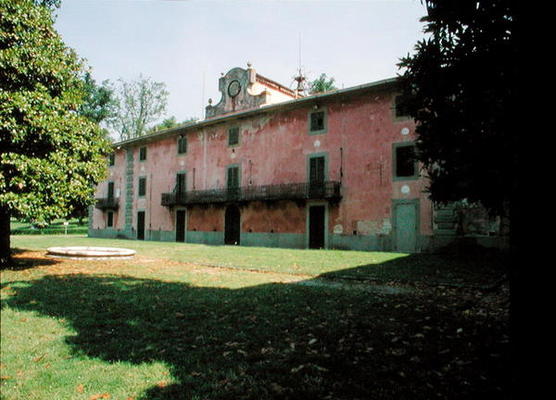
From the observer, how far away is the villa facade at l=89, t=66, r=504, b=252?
659 inches

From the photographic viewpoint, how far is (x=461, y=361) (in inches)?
129

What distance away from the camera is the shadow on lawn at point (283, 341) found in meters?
2.83

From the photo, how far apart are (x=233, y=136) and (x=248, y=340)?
20198mm

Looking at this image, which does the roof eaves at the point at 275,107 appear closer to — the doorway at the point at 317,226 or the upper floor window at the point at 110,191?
the upper floor window at the point at 110,191

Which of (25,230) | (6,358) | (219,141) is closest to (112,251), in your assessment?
(6,358)

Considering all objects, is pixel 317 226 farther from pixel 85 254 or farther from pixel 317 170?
pixel 85 254

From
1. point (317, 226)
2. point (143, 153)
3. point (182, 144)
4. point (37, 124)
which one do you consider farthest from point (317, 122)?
point (143, 153)

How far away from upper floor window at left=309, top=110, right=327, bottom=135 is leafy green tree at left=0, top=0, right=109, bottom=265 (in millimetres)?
12297

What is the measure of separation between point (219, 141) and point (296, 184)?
7.10 m

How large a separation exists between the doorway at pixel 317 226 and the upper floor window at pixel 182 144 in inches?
444

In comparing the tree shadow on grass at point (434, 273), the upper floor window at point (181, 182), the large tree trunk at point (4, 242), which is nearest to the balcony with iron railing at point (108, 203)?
the upper floor window at point (181, 182)

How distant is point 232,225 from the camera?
22.8 meters

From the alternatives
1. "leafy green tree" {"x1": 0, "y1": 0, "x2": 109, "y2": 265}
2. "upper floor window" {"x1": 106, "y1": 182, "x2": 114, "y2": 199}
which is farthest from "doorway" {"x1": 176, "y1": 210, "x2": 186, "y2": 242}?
"leafy green tree" {"x1": 0, "y1": 0, "x2": 109, "y2": 265}

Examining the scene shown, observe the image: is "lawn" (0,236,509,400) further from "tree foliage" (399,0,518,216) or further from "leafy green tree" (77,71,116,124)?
"leafy green tree" (77,71,116,124)
